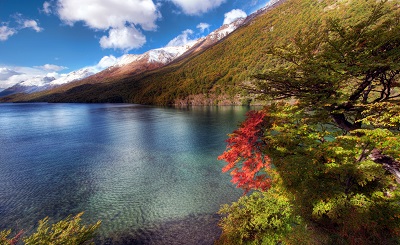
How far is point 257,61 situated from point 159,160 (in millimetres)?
134457

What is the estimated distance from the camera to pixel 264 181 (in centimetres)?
1722

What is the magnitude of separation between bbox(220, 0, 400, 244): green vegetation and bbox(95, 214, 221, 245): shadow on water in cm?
251

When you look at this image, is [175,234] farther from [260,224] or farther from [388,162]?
[388,162]

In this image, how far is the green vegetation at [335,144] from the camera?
9852 mm

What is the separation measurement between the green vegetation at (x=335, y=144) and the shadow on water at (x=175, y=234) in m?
2.51

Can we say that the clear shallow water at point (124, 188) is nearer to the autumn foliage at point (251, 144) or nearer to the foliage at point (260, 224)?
the foliage at point (260, 224)

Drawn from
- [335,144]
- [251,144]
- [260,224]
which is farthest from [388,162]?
[260,224]

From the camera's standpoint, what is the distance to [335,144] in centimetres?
1102

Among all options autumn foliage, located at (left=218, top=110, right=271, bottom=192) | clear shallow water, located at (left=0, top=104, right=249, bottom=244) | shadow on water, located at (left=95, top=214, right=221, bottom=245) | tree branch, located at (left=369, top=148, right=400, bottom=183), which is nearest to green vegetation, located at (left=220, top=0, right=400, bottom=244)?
tree branch, located at (left=369, top=148, right=400, bottom=183)

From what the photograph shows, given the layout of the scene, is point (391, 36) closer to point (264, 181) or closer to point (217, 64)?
point (264, 181)

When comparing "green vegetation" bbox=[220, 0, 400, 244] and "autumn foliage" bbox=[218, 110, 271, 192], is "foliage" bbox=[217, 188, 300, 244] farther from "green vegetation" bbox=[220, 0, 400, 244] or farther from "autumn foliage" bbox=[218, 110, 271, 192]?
"autumn foliage" bbox=[218, 110, 271, 192]

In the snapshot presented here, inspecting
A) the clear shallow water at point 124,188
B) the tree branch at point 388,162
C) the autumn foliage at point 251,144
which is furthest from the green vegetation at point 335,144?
the clear shallow water at point 124,188

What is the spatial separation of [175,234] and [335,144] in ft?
41.2

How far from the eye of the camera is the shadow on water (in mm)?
14406
